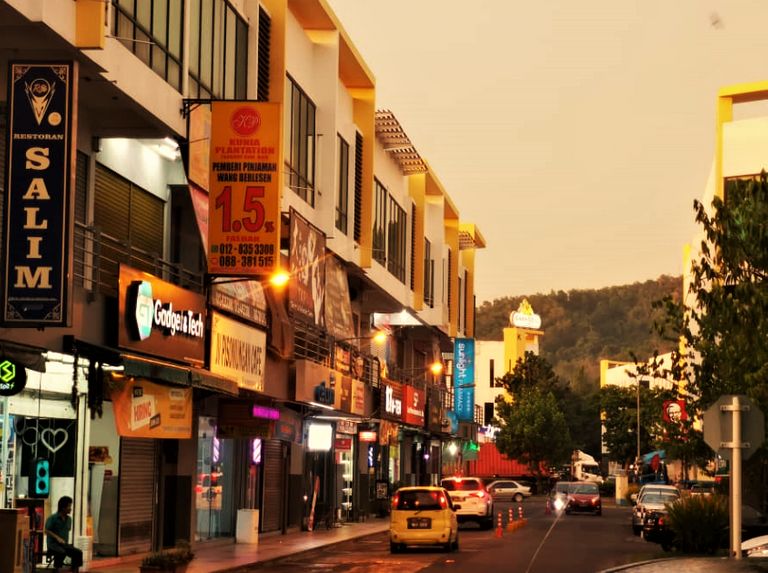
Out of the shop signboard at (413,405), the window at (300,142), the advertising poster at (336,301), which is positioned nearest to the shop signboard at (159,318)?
the window at (300,142)

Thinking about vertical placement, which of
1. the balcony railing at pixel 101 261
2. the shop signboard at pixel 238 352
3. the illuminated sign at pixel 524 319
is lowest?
the shop signboard at pixel 238 352

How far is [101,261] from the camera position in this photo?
25.9m

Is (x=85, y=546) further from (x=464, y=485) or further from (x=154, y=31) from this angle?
(x=464, y=485)

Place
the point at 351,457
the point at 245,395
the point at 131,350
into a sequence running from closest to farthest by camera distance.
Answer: the point at 131,350 < the point at 245,395 < the point at 351,457

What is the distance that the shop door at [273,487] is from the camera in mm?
41156

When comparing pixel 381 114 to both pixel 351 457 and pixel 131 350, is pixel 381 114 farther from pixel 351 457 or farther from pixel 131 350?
pixel 131 350

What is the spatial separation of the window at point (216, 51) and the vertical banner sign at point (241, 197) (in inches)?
54.3

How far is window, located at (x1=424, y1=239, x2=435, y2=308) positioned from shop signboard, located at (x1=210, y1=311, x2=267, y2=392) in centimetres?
3229

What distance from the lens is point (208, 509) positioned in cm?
3519

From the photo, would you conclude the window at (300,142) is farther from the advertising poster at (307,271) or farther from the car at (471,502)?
the car at (471,502)

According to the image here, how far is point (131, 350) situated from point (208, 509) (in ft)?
38.6

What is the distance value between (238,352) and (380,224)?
2296cm

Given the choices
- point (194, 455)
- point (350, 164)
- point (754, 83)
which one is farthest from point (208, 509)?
point (754, 83)

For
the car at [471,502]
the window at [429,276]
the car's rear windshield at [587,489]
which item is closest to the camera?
the car at [471,502]
